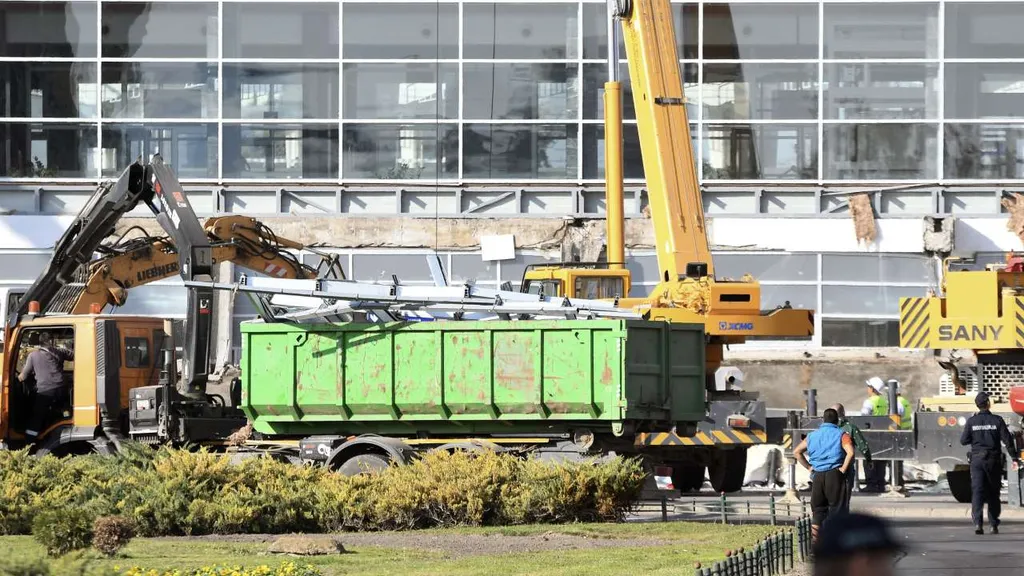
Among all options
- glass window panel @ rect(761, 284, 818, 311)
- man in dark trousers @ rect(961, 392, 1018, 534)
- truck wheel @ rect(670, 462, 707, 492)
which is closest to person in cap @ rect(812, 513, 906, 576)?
man in dark trousers @ rect(961, 392, 1018, 534)

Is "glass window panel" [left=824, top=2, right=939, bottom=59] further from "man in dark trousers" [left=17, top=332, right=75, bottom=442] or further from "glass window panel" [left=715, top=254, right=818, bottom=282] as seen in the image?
"man in dark trousers" [left=17, top=332, right=75, bottom=442]

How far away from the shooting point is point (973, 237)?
109 feet

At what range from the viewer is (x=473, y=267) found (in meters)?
33.8

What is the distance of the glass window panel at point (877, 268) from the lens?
110 feet

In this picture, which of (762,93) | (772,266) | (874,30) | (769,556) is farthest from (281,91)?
(769,556)

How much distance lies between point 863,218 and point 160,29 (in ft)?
46.3

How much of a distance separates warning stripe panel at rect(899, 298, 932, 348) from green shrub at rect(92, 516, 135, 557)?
1180 cm

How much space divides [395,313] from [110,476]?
3993 millimetres

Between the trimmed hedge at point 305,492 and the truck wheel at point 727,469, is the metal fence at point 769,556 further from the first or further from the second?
the truck wheel at point 727,469

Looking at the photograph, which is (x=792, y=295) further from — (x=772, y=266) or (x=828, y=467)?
(x=828, y=467)

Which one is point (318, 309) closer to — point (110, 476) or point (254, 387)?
point (254, 387)

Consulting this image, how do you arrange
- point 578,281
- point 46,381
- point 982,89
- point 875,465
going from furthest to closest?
1. point 982,89
2. point 578,281
3. point 875,465
4. point 46,381

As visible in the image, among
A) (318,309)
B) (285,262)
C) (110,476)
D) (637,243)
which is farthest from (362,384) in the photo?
(637,243)

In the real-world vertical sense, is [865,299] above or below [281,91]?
below
